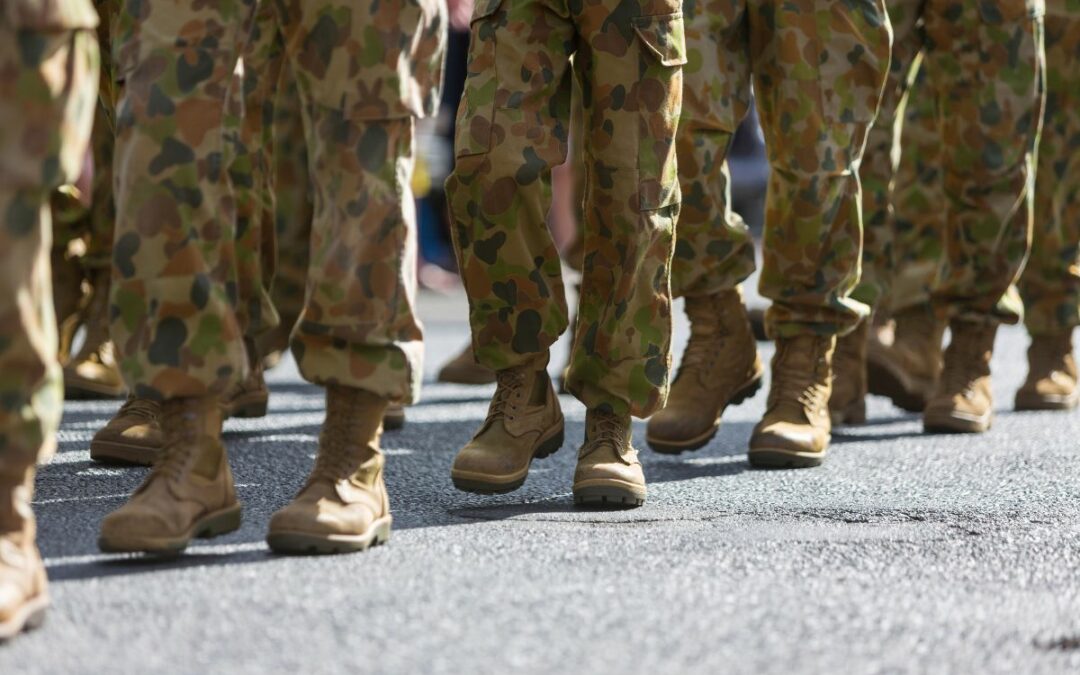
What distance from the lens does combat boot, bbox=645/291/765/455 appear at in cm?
394

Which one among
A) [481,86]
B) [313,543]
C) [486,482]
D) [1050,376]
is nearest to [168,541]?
[313,543]

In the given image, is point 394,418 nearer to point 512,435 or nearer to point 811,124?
point 512,435

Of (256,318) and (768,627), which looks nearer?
(768,627)

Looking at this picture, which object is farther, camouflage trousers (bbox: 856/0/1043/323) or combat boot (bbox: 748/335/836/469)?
camouflage trousers (bbox: 856/0/1043/323)

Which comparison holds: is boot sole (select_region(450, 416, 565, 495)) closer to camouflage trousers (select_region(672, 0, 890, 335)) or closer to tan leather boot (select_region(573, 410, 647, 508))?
tan leather boot (select_region(573, 410, 647, 508))

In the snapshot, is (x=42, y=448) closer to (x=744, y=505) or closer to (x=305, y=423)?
(x=744, y=505)

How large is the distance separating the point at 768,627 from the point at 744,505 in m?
1.03

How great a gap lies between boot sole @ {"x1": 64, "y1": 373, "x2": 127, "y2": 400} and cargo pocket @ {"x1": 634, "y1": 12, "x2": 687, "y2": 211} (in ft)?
6.66

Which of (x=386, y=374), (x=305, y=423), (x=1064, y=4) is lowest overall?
(x=305, y=423)

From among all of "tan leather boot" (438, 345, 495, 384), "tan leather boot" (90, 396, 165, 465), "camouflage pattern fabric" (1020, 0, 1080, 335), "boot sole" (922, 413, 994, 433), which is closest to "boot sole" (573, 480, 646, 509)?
"tan leather boot" (90, 396, 165, 465)

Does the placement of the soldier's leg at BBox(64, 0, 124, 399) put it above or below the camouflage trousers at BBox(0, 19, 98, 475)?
below

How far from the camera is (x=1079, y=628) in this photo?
2.38 m

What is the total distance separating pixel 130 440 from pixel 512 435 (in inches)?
33.0

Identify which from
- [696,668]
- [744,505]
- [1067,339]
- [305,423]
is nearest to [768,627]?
[696,668]
